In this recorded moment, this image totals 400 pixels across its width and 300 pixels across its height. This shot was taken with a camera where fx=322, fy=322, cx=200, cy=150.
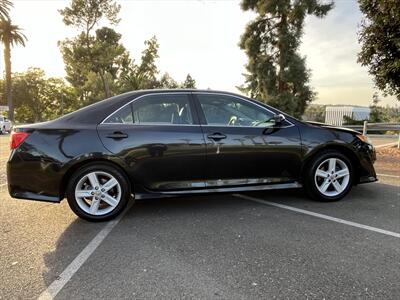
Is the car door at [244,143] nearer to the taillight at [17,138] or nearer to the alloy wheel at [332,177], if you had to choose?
the alloy wheel at [332,177]

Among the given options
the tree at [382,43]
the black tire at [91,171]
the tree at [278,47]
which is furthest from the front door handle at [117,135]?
the tree at [278,47]

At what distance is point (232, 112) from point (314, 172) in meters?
1.42

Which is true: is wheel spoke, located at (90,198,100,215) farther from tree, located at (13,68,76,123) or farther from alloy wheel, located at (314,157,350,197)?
tree, located at (13,68,76,123)

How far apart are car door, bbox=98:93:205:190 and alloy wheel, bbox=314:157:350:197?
172 centimetres

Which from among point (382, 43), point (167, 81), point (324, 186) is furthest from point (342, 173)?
point (167, 81)

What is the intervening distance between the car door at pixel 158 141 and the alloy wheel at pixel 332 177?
1717 mm

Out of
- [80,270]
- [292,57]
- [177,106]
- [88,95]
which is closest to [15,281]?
[80,270]

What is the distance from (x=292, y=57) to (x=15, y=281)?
22135 millimetres

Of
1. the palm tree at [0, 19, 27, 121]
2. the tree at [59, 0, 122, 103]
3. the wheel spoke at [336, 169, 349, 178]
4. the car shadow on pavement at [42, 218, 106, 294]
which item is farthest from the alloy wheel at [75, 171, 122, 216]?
the palm tree at [0, 19, 27, 121]

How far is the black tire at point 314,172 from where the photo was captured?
14.6 ft

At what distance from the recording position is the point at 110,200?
3.88 m

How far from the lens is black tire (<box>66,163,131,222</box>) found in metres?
3.76

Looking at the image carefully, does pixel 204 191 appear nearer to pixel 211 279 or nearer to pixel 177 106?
pixel 177 106

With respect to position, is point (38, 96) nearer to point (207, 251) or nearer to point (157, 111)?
point (157, 111)
